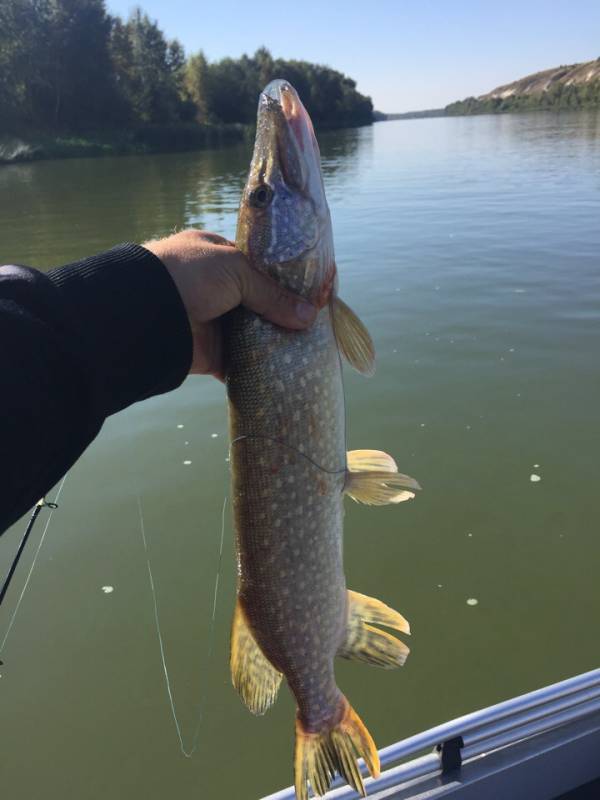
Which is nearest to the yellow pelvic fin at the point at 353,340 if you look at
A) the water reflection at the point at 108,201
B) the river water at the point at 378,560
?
the river water at the point at 378,560

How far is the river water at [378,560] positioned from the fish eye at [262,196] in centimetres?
268

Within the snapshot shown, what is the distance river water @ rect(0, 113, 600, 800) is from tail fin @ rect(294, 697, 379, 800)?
51.5 inches

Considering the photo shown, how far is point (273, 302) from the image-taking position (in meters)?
2.00

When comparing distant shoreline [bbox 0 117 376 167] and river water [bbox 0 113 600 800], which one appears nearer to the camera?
river water [bbox 0 113 600 800]

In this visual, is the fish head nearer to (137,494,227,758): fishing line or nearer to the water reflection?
(137,494,227,758): fishing line

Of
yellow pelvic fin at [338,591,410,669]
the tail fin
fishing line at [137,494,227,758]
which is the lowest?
fishing line at [137,494,227,758]

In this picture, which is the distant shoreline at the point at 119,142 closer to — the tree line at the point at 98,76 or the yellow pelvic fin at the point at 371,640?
the tree line at the point at 98,76

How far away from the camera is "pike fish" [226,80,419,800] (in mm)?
1998

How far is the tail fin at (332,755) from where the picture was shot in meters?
1.95

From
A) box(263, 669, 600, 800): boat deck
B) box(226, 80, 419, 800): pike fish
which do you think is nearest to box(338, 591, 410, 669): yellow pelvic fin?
box(226, 80, 419, 800): pike fish

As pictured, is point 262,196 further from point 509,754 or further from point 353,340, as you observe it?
point 509,754

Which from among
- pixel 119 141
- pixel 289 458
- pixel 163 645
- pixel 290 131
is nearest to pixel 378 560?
pixel 163 645

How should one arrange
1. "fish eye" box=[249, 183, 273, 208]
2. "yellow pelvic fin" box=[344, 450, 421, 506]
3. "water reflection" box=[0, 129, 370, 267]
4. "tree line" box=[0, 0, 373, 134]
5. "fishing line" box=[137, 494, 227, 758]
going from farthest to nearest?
"tree line" box=[0, 0, 373, 134] < "water reflection" box=[0, 129, 370, 267] < "fishing line" box=[137, 494, 227, 758] < "yellow pelvic fin" box=[344, 450, 421, 506] < "fish eye" box=[249, 183, 273, 208]

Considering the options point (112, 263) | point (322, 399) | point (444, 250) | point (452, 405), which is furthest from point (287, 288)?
point (444, 250)
